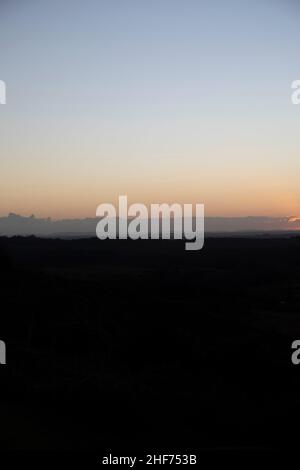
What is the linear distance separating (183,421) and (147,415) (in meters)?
0.40

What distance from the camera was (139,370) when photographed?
9.48 meters

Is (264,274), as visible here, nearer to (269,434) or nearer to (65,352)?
(65,352)

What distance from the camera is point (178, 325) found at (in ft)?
51.3

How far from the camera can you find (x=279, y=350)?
1277 cm

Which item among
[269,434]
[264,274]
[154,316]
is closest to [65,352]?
[154,316]

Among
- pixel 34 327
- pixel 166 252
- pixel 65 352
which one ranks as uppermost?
pixel 166 252

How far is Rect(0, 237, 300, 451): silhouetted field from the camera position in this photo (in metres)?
5.27

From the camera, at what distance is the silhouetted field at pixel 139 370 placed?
527 centimetres
